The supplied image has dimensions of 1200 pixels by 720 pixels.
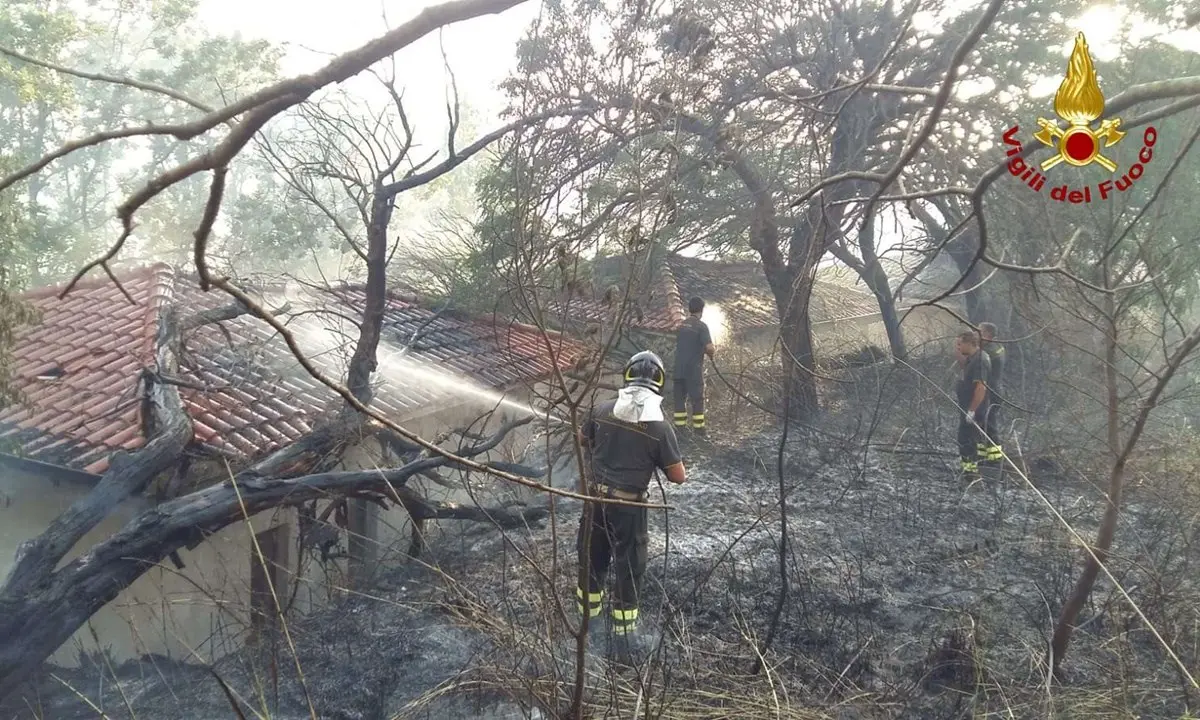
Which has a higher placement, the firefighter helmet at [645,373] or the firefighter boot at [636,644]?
the firefighter helmet at [645,373]

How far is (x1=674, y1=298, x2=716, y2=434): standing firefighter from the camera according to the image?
906 cm

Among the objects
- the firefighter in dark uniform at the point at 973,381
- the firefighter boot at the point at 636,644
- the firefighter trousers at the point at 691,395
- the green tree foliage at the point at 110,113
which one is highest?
the green tree foliage at the point at 110,113

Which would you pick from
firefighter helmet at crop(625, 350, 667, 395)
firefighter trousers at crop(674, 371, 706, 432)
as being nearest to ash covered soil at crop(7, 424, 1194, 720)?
firefighter helmet at crop(625, 350, 667, 395)

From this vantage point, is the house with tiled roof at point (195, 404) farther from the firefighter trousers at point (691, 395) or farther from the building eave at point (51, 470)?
the firefighter trousers at point (691, 395)

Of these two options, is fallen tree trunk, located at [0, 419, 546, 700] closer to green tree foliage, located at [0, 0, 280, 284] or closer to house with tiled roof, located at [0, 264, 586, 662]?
house with tiled roof, located at [0, 264, 586, 662]

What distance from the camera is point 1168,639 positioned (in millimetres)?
3578

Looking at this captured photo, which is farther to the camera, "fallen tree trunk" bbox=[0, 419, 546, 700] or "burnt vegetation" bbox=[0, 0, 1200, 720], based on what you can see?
"fallen tree trunk" bbox=[0, 419, 546, 700]

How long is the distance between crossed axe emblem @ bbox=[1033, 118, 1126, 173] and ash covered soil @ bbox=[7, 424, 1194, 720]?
1688 mm

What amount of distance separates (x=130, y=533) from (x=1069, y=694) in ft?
15.5

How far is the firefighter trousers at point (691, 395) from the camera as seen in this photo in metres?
9.23

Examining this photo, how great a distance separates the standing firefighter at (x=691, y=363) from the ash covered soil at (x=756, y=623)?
211 cm

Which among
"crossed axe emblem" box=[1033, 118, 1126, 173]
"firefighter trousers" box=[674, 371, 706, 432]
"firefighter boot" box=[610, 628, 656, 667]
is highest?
"crossed axe emblem" box=[1033, 118, 1126, 173]

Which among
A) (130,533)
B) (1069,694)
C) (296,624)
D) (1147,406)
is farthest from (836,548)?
(130,533)

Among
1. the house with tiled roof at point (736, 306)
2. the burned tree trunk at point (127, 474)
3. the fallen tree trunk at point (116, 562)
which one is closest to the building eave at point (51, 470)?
the burned tree trunk at point (127, 474)
